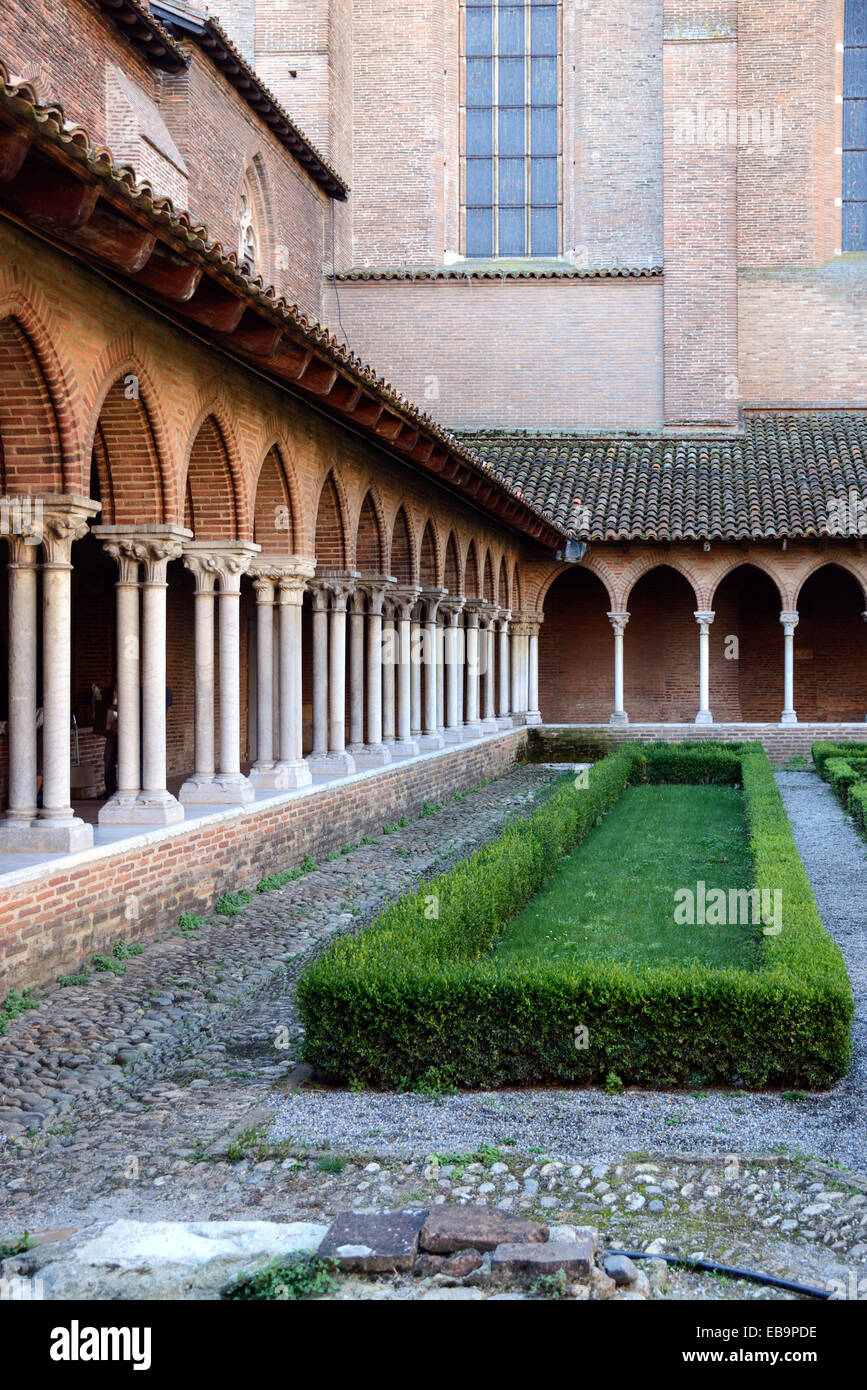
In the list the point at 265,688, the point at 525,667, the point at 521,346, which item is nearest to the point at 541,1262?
the point at 265,688

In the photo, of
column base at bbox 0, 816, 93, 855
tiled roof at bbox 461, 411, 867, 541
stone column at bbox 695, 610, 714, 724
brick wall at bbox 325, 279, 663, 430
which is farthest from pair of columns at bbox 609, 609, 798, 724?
column base at bbox 0, 816, 93, 855

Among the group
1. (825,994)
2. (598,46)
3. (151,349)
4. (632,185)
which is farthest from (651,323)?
(825,994)

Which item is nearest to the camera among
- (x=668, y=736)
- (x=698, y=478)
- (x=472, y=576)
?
(x=472, y=576)

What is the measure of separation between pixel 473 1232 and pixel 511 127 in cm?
2766

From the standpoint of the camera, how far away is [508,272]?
92.1 feet

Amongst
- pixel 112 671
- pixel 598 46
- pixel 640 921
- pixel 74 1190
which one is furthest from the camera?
pixel 598 46

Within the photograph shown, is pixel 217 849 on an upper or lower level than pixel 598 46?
lower

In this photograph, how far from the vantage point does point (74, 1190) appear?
4.99 m

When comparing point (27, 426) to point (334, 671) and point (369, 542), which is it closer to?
point (334, 671)

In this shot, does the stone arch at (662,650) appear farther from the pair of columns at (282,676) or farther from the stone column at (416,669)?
the pair of columns at (282,676)

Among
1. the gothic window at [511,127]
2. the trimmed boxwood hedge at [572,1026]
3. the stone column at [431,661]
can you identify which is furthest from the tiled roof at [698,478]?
the trimmed boxwood hedge at [572,1026]

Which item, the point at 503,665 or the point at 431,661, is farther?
the point at 503,665
